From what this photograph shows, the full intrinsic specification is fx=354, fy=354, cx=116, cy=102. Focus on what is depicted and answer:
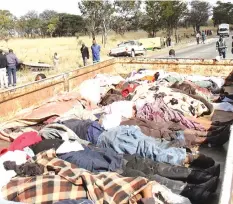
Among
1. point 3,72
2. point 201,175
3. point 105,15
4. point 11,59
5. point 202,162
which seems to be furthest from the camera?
point 105,15

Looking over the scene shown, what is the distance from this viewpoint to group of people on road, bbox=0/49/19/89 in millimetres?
11227

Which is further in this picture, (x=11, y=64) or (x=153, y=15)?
(x=153, y=15)

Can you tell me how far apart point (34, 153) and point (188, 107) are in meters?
2.52

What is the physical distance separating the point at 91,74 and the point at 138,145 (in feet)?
14.7

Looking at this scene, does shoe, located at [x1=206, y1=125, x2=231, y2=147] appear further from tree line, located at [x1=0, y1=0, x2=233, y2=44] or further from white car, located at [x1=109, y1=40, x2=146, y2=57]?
tree line, located at [x1=0, y1=0, x2=233, y2=44]

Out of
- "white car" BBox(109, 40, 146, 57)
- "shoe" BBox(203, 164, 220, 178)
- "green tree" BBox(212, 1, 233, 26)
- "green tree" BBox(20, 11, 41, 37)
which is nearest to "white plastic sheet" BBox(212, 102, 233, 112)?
"shoe" BBox(203, 164, 220, 178)

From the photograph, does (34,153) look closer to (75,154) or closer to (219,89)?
(75,154)

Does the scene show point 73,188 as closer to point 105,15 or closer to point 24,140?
point 24,140

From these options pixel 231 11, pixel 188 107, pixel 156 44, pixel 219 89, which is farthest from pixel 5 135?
pixel 231 11

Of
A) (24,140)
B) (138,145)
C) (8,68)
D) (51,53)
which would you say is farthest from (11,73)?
(51,53)

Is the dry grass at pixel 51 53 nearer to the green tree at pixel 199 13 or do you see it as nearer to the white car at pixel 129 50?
the white car at pixel 129 50

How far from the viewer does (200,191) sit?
10.3 ft

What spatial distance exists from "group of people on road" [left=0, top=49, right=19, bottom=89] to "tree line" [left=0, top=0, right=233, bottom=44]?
21.7 meters

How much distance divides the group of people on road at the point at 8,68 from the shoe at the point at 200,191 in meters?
9.12
